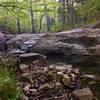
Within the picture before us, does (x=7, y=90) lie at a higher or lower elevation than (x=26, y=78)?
higher

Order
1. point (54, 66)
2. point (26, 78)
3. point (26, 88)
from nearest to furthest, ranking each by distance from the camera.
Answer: point (26, 88)
point (26, 78)
point (54, 66)

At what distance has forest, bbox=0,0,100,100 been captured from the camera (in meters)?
5.03

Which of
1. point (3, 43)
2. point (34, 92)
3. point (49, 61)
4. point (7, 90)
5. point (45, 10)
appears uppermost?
point (45, 10)

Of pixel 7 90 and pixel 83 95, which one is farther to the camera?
pixel 83 95

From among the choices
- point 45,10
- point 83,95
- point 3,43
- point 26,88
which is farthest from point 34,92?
point 3,43

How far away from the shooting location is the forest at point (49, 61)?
503cm

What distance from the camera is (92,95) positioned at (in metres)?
5.71

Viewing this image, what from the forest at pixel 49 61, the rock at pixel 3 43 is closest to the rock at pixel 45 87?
the forest at pixel 49 61

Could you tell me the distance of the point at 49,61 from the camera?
10.9 meters

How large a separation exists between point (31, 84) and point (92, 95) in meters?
1.71

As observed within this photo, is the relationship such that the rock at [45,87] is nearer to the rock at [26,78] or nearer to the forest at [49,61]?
the forest at [49,61]

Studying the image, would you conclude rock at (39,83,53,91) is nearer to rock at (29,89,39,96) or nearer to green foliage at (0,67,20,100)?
rock at (29,89,39,96)

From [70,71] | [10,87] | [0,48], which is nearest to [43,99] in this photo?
[10,87]

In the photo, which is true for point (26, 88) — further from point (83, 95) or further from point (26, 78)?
point (83, 95)
